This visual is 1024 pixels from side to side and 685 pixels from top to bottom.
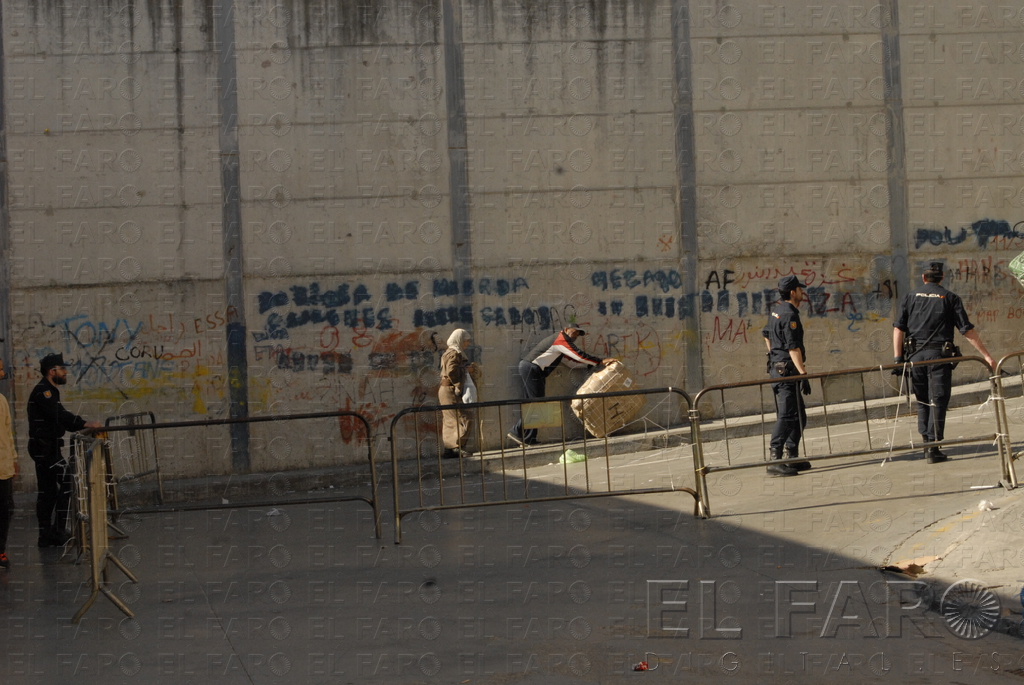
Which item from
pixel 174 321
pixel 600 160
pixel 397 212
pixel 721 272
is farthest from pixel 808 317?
pixel 174 321

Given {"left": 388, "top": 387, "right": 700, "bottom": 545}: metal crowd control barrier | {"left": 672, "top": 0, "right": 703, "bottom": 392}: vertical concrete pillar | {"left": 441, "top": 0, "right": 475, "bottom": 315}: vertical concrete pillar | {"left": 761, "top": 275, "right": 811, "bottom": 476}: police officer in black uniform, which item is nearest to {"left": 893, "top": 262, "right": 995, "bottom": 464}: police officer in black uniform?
{"left": 761, "top": 275, "right": 811, "bottom": 476}: police officer in black uniform

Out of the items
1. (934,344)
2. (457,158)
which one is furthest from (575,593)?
(457,158)

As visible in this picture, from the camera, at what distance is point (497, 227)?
44.0 ft

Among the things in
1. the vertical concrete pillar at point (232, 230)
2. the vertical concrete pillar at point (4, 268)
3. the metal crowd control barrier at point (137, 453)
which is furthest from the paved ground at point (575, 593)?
the vertical concrete pillar at point (4, 268)

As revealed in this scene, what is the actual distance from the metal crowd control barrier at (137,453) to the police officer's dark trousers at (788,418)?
6004 millimetres

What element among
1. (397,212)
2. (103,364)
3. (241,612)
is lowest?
(241,612)

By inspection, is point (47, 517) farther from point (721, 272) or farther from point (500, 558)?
point (721, 272)

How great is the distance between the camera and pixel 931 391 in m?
9.38

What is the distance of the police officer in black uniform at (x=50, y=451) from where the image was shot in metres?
9.12

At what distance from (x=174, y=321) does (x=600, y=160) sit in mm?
5828

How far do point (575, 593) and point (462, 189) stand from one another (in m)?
7.78

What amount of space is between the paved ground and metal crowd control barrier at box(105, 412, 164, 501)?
114cm

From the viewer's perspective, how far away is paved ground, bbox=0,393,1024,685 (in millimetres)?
5312

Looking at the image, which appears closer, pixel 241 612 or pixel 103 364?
pixel 241 612
